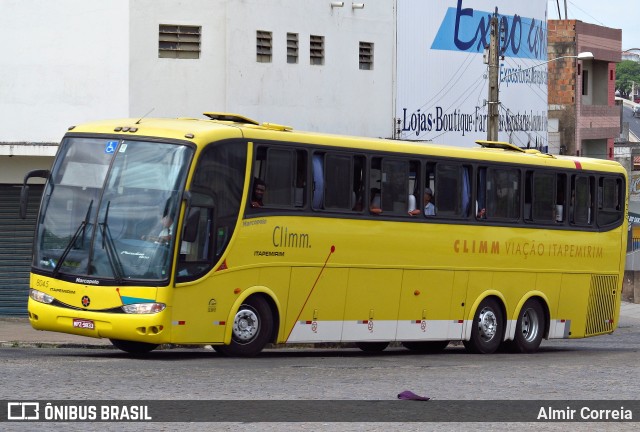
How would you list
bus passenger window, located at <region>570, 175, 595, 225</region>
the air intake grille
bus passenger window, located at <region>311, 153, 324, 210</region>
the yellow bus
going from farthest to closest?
the air intake grille
bus passenger window, located at <region>570, 175, 595, 225</region>
bus passenger window, located at <region>311, 153, 324, 210</region>
the yellow bus

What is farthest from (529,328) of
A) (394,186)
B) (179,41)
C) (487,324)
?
(179,41)

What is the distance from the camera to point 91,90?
2855 centimetres

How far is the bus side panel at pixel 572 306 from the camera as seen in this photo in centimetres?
2397

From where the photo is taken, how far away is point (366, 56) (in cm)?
3447

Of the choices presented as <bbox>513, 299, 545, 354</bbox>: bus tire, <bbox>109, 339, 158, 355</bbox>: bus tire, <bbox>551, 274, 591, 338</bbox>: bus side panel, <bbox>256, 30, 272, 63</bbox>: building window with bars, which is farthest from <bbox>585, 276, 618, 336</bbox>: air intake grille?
<bbox>256, 30, 272, 63</bbox>: building window with bars

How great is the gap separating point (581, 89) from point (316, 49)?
3225cm

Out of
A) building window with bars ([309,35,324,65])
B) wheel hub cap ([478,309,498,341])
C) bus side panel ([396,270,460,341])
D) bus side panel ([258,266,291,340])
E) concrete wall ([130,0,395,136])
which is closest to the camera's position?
bus side panel ([258,266,291,340])

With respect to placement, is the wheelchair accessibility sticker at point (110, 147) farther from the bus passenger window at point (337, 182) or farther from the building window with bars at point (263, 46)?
the building window with bars at point (263, 46)

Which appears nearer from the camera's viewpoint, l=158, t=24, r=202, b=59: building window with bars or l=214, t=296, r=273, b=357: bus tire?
l=214, t=296, r=273, b=357: bus tire

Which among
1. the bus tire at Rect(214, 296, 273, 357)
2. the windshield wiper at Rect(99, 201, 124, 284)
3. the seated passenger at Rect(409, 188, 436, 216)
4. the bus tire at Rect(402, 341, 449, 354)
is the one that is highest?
the seated passenger at Rect(409, 188, 436, 216)

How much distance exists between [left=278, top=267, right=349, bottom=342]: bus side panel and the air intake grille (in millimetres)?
7081

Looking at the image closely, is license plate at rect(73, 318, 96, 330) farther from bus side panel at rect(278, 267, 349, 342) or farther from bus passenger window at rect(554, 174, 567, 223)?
bus passenger window at rect(554, 174, 567, 223)

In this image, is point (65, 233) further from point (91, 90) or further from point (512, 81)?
point (512, 81)

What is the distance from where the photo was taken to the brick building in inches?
2350
